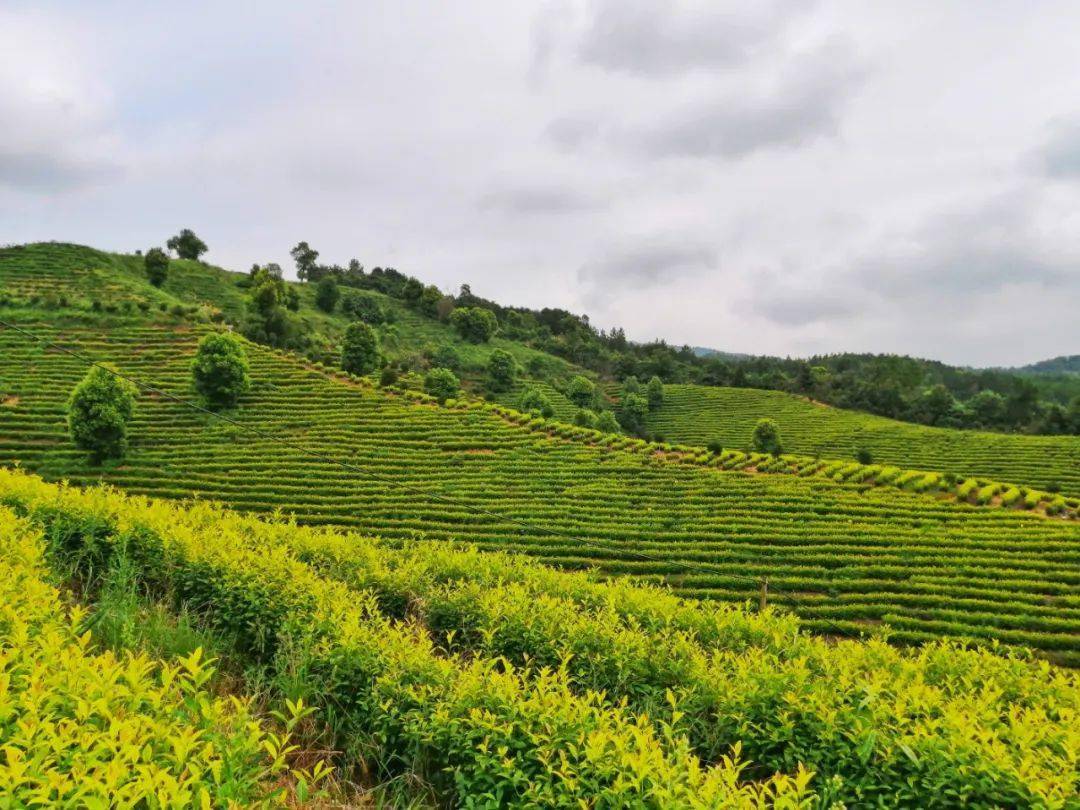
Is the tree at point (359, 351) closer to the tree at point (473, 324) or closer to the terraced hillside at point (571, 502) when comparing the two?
the terraced hillside at point (571, 502)

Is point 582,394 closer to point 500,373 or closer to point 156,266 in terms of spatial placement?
point 500,373

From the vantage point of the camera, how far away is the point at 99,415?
106 ft

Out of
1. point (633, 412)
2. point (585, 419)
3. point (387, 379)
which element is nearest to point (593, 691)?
point (387, 379)

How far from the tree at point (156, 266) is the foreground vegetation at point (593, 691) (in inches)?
3258

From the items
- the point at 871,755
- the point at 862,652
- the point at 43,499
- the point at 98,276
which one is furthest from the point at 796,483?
the point at 98,276

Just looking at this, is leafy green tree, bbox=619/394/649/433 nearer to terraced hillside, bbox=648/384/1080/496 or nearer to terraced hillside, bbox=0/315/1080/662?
terraced hillside, bbox=648/384/1080/496

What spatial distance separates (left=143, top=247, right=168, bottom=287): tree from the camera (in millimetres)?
74375

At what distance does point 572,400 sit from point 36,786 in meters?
73.2

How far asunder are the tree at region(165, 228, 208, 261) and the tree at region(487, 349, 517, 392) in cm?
6011

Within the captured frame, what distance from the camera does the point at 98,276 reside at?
64.4m

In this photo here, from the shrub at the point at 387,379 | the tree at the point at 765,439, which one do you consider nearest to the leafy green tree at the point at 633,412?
the tree at the point at 765,439

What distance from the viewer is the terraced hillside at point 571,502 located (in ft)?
73.0

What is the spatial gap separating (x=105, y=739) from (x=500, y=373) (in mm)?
72043

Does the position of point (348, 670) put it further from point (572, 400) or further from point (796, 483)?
point (572, 400)
